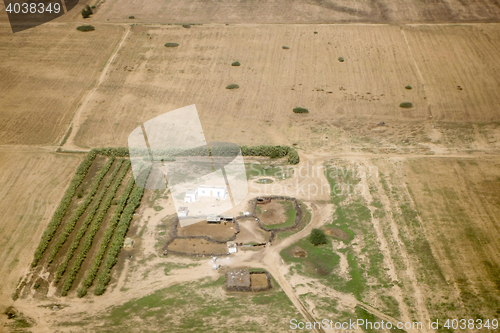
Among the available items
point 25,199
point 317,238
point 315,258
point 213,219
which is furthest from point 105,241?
point 317,238

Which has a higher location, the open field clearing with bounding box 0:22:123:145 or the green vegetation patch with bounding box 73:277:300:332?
the green vegetation patch with bounding box 73:277:300:332

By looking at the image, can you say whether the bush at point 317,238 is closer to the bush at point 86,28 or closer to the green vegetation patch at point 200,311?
the green vegetation patch at point 200,311

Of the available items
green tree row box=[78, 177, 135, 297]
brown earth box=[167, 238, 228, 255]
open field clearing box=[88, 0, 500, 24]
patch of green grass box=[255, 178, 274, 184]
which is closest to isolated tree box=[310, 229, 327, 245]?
brown earth box=[167, 238, 228, 255]

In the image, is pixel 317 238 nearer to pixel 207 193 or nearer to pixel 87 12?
pixel 207 193

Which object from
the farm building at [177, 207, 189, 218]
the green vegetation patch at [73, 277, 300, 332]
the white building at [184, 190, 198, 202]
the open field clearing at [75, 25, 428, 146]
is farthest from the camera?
the open field clearing at [75, 25, 428, 146]

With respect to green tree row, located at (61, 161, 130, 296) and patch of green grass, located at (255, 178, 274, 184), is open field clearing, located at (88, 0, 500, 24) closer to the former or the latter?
green tree row, located at (61, 161, 130, 296)

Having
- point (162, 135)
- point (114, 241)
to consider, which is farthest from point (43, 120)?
point (114, 241)

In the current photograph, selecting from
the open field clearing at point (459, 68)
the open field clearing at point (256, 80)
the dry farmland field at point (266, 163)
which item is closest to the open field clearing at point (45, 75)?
the dry farmland field at point (266, 163)

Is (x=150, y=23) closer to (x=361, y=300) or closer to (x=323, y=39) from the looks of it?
(x=323, y=39)
